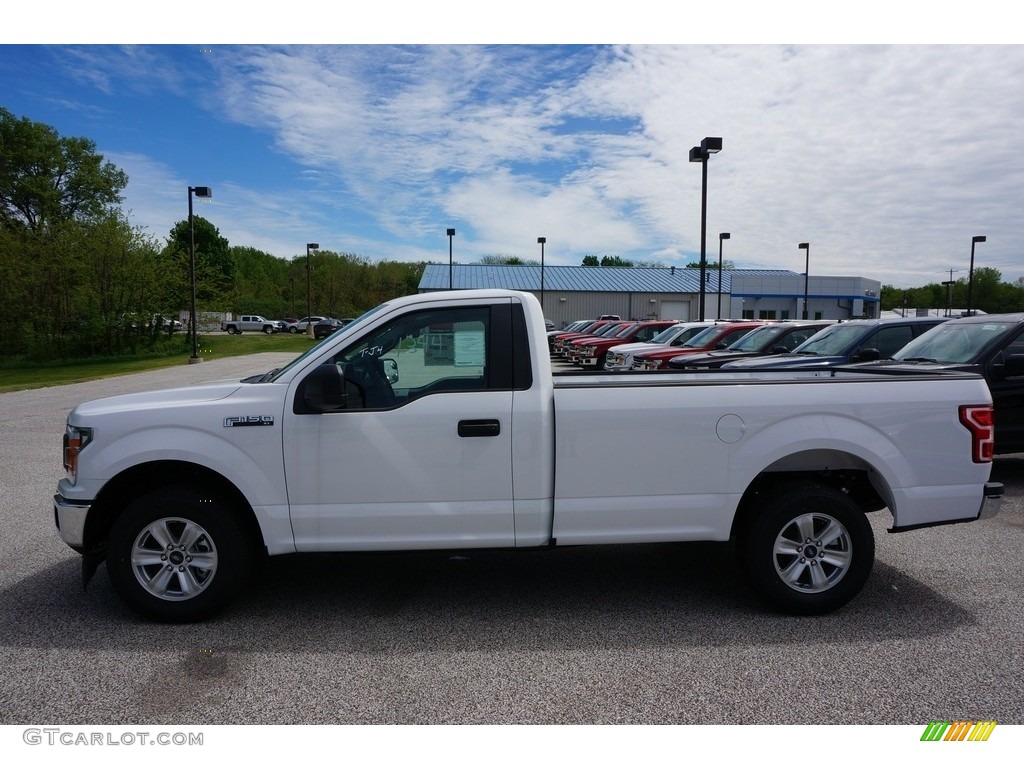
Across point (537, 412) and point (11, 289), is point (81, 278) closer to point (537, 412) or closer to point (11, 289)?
point (11, 289)

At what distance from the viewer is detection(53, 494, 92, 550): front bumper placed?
14.2 ft

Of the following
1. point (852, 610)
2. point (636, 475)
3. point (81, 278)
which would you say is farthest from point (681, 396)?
point (81, 278)

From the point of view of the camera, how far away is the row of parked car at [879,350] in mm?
7781

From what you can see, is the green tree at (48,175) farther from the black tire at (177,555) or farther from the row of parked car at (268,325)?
the black tire at (177,555)

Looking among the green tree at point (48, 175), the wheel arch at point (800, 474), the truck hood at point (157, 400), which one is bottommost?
the wheel arch at point (800, 474)

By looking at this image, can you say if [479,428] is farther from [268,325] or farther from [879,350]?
[268,325]

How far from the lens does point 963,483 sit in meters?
4.60

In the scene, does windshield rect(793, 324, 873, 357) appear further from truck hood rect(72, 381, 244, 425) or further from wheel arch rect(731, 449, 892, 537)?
truck hood rect(72, 381, 244, 425)

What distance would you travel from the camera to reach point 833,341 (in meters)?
11.1

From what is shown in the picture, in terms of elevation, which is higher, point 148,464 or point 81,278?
point 81,278

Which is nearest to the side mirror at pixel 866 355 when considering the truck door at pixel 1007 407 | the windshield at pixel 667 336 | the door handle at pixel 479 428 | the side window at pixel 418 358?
the truck door at pixel 1007 407

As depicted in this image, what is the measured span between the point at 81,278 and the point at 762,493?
129ft

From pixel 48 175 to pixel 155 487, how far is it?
224 ft

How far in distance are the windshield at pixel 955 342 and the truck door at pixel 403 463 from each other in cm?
637
